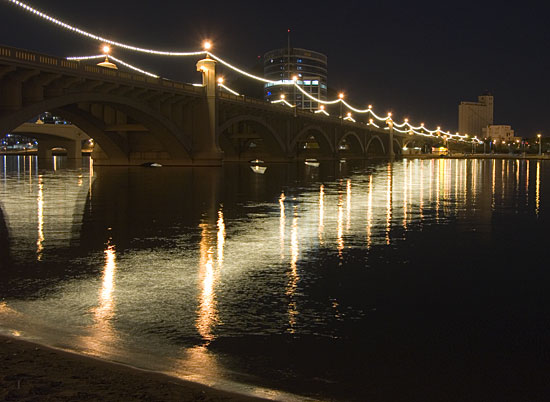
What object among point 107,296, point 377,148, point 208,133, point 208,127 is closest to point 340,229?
point 107,296

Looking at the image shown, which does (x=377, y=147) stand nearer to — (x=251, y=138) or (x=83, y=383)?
(x=251, y=138)

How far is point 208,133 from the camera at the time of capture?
62656mm

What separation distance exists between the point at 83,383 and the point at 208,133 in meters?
58.9

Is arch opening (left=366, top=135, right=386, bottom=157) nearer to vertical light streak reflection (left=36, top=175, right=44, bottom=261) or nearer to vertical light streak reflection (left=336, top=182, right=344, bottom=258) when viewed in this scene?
vertical light streak reflection (left=336, top=182, right=344, bottom=258)

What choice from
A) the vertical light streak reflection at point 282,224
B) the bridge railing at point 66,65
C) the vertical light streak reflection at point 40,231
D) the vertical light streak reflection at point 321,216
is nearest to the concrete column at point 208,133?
the bridge railing at point 66,65

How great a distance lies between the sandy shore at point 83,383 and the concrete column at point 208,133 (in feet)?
189

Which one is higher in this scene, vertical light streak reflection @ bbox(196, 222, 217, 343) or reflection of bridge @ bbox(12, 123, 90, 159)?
reflection of bridge @ bbox(12, 123, 90, 159)

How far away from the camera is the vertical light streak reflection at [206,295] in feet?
21.6

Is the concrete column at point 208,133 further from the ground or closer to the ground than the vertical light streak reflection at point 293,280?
further from the ground

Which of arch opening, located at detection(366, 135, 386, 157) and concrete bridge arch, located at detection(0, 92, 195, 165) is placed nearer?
concrete bridge arch, located at detection(0, 92, 195, 165)

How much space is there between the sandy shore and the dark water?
29 cm

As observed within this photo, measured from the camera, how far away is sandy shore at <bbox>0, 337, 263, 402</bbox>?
4.37 meters

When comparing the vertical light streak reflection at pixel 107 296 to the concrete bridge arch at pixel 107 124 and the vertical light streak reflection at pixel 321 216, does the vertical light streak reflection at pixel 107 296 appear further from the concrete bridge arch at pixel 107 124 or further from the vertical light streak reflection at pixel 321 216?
the concrete bridge arch at pixel 107 124

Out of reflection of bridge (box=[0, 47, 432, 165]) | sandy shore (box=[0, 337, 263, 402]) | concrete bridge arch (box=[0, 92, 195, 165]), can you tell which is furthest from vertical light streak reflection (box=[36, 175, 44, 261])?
concrete bridge arch (box=[0, 92, 195, 165])
